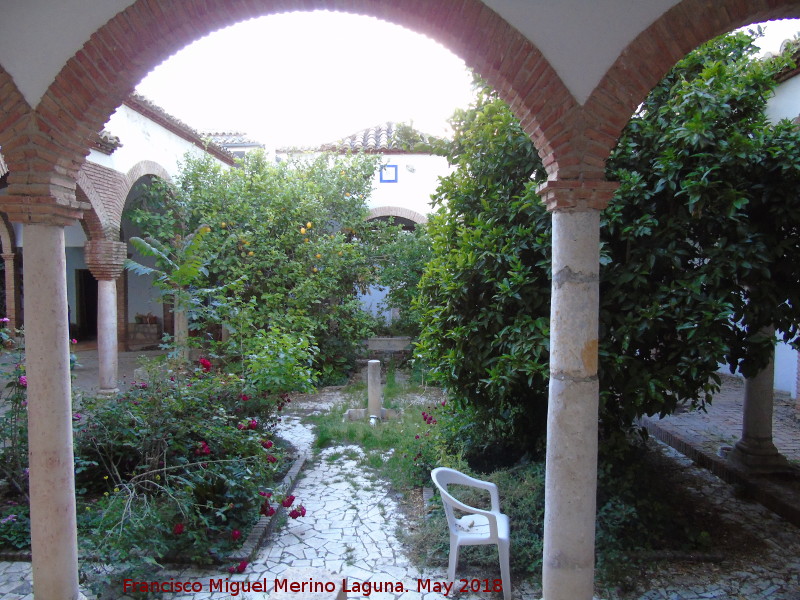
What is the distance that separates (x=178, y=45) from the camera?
10.1ft

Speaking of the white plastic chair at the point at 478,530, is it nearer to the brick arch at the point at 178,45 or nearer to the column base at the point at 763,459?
the brick arch at the point at 178,45

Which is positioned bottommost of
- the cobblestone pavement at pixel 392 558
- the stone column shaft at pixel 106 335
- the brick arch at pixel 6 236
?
the cobblestone pavement at pixel 392 558

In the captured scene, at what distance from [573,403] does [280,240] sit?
7491mm

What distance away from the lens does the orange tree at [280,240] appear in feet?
30.2

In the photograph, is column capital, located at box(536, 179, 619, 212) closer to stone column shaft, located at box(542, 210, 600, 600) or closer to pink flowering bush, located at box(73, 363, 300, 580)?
stone column shaft, located at box(542, 210, 600, 600)

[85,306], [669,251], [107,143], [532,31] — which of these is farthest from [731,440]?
[85,306]

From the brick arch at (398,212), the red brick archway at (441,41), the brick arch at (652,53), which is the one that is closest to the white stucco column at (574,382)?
the red brick archway at (441,41)

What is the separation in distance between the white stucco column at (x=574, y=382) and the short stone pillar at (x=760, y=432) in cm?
338

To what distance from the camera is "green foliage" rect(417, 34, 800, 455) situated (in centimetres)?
361

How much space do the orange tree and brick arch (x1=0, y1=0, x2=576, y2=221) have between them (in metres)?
5.50

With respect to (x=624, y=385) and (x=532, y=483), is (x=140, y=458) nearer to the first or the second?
(x=532, y=483)

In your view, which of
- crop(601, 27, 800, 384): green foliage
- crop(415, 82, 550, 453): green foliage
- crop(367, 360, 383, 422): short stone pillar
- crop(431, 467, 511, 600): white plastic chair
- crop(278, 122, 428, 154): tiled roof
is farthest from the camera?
crop(278, 122, 428, 154): tiled roof

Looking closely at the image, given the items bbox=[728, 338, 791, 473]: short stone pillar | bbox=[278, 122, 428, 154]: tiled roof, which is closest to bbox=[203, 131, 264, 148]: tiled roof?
bbox=[278, 122, 428, 154]: tiled roof

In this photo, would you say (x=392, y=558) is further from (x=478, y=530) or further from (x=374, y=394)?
(x=374, y=394)
